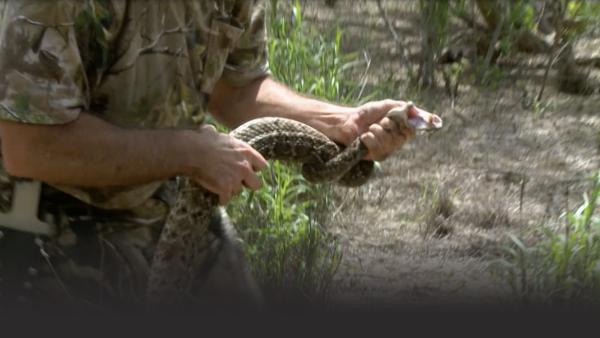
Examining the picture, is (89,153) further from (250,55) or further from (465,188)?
(465,188)

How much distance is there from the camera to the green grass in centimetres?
456

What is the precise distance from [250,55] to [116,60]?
30.1 inches

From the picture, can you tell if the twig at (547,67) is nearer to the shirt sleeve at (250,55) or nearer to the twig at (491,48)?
the twig at (491,48)

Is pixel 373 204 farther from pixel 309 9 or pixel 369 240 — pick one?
pixel 309 9

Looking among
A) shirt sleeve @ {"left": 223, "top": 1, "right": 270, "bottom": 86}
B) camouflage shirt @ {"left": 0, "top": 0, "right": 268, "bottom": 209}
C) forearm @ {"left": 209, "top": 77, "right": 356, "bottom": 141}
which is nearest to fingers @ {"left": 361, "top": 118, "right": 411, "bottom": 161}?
forearm @ {"left": 209, "top": 77, "right": 356, "bottom": 141}

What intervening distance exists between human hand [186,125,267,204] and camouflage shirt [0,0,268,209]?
184 millimetres

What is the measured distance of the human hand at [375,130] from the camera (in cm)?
362

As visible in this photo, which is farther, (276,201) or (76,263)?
(276,201)

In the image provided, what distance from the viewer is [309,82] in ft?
18.2

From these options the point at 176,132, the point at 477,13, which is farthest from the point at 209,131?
the point at 477,13

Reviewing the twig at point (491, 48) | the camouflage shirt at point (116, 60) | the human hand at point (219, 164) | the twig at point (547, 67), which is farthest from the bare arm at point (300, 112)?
the twig at point (491, 48)

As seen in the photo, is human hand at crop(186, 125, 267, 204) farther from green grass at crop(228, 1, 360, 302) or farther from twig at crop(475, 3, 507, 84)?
twig at crop(475, 3, 507, 84)

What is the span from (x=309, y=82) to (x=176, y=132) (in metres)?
2.64

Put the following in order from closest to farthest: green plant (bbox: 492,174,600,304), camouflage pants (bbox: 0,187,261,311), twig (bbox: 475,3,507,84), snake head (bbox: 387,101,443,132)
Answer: camouflage pants (bbox: 0,187,261,311) < snake head (bbox: 387,101,443,132) < green plant (bbox: 492,174,600,304) < twig (bbox: 475,3,507,84)
